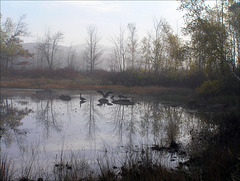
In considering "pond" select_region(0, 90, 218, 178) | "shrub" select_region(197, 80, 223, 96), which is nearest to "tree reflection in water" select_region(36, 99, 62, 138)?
"pond" select_region(0, 90, 218, 178)

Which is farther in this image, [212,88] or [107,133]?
[212,88]

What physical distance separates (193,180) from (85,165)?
2390mm

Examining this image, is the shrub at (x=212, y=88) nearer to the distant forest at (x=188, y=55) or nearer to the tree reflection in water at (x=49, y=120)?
the distant forest at (x=188, y=55)

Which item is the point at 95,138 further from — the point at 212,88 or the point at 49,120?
the point at 212,88

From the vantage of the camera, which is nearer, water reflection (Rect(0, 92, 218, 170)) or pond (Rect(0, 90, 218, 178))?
pond (Rect(0, 90, 218, 178))

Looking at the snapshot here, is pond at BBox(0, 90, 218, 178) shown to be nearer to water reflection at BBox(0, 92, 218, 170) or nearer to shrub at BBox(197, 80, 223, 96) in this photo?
water reflection at BBox(0, 92, 218, 170)

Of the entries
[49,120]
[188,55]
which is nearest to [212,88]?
[188,55]

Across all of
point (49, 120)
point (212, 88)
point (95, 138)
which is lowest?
point (95, 138)

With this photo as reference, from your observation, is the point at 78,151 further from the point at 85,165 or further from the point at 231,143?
the point at 231,143

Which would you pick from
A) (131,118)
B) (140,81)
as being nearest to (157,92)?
(140,81)

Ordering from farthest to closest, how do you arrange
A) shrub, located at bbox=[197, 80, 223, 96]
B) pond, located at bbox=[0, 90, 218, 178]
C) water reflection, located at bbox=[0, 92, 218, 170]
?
1. shrub, located at bbox=[197, 80, 223, 96]
2. water reflection, located at bbox=[0, 92, 218, 170]
3. pond, located at bbox=[0, 90, 218, 178]

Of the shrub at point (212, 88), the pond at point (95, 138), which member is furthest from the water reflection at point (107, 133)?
the shrub at point (212, 88)

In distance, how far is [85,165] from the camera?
16.5 ft

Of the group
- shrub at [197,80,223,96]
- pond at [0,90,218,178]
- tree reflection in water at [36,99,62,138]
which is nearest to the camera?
pond at [0,90,218,178]
